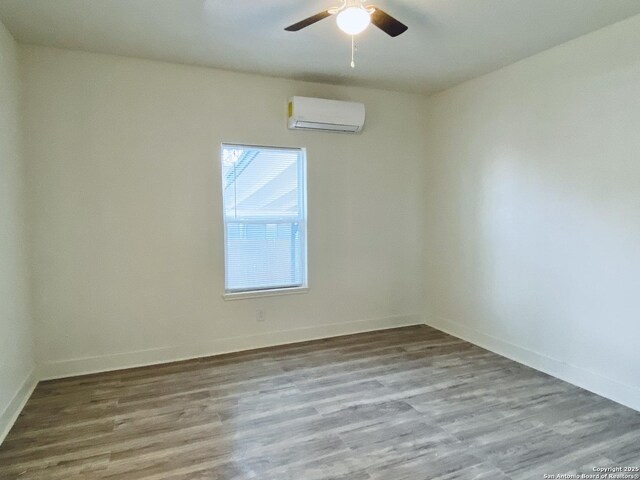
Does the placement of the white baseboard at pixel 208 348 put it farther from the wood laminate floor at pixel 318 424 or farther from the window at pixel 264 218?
the window at pixel 264 218

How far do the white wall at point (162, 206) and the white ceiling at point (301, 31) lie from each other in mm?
280

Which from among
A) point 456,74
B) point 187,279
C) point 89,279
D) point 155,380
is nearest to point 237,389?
point 155,380

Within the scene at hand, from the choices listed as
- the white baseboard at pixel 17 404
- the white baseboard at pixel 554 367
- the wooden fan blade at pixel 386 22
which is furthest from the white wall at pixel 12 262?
the white baseboard at pixel 554 367

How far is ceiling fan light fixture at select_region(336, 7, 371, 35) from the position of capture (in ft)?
6.39

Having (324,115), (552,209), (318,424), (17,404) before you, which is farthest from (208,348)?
(552,209)

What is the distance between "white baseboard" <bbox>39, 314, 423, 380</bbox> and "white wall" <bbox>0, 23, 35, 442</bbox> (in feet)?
0.86

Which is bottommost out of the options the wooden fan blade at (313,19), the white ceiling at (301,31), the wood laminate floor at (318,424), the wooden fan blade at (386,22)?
the wood laminate floor at (318,424)

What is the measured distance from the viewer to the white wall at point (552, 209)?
2.77m

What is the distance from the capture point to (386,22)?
2.12 metres

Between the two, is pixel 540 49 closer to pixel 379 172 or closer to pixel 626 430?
pixel 379 172

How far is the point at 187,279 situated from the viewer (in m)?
3.63

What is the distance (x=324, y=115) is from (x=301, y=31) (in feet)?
3.44

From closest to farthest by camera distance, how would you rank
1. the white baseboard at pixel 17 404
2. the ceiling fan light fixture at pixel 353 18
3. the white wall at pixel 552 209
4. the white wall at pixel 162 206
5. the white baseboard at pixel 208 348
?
the ceiling fan light fixture at pixel 353 18 < the white baseboard at pixel 17 404 < the white wall at pixel 552 209 < the white wall at pixel 162 206 < the white baseboard at pixel 208 348

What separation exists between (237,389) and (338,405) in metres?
0.79
